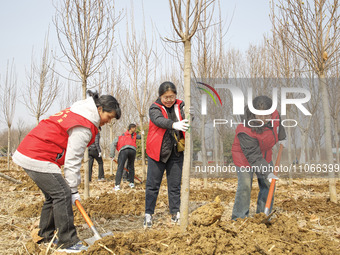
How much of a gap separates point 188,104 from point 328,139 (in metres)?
3.08

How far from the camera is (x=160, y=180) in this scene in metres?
3.42

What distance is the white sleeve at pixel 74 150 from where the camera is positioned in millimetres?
2428

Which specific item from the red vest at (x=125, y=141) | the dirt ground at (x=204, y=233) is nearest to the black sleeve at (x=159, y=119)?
the dirt ground at (x=204, y=233)

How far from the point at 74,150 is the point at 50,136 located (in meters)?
0.25

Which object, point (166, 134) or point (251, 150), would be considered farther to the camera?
point (166, 134)

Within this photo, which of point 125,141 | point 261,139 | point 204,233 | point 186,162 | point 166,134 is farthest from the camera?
point 125,141

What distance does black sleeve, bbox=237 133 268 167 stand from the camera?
3.10m

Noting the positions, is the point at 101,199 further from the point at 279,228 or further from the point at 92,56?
the point at 279,228

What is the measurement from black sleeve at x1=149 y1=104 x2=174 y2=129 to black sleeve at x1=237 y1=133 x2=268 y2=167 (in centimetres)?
84

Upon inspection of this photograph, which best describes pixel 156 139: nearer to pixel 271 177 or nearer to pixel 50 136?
pixel 50 136

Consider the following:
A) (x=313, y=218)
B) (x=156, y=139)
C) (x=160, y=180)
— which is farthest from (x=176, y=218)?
(x=313, y=218)

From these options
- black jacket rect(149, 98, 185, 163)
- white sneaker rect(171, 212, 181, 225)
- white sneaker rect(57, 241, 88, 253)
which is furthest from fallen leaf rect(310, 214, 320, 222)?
→ white sneaker rect(57, 241, 88, 253)

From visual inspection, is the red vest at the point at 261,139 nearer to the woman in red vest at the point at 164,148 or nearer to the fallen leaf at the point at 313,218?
the woman in red vest at the point at 164,148

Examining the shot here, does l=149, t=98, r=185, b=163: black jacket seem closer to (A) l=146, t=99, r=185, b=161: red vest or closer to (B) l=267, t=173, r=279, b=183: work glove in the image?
(A) l=146, t=99, r=185, b=161: red vest
